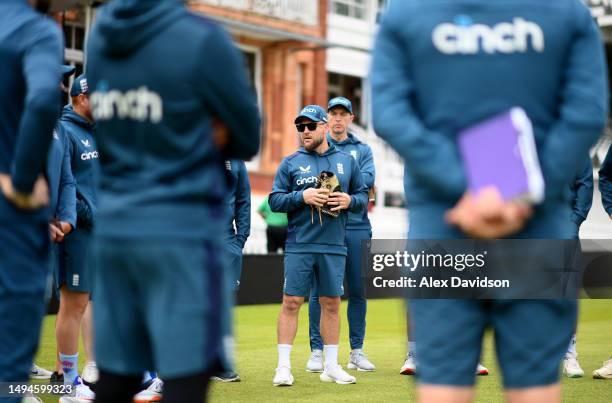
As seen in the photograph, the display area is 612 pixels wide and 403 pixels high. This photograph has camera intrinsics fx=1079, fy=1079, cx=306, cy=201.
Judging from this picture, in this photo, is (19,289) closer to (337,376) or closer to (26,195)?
(26,195)

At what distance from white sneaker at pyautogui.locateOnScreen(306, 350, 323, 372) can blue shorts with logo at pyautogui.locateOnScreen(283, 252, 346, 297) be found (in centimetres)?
77

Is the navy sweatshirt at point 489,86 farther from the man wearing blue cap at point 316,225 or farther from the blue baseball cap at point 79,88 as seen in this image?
the man wearing blue cap at point 316,225

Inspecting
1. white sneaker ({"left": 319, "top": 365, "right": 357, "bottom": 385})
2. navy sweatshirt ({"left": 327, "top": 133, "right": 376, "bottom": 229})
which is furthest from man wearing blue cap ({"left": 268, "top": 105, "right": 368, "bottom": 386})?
navy sweatshirt ({"left": 327, "top": 133, "right": 376, "bottom": 229})

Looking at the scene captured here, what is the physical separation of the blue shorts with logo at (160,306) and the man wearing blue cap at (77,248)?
387 cm

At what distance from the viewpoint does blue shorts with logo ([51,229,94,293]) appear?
7277 millimetres

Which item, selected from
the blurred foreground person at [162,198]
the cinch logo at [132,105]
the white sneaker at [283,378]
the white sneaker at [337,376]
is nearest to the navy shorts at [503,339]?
the blurred foreground person at [162,198]

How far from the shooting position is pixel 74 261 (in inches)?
289

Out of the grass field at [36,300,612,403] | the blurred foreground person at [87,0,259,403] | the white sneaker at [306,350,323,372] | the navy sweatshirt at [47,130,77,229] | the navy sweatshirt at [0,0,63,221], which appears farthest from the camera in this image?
the white sneaker at [306,350,323,372]

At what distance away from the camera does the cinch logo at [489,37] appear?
338cm

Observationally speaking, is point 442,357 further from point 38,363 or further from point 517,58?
point 38,363

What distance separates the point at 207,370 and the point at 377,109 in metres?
1.01

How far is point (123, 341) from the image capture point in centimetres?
344

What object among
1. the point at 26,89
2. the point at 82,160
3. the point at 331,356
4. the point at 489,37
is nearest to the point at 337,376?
the point at 331,356

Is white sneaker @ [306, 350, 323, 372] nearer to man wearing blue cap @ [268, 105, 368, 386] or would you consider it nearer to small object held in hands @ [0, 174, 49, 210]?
man wearing blue cap @ [268, 105, 368, 386]
